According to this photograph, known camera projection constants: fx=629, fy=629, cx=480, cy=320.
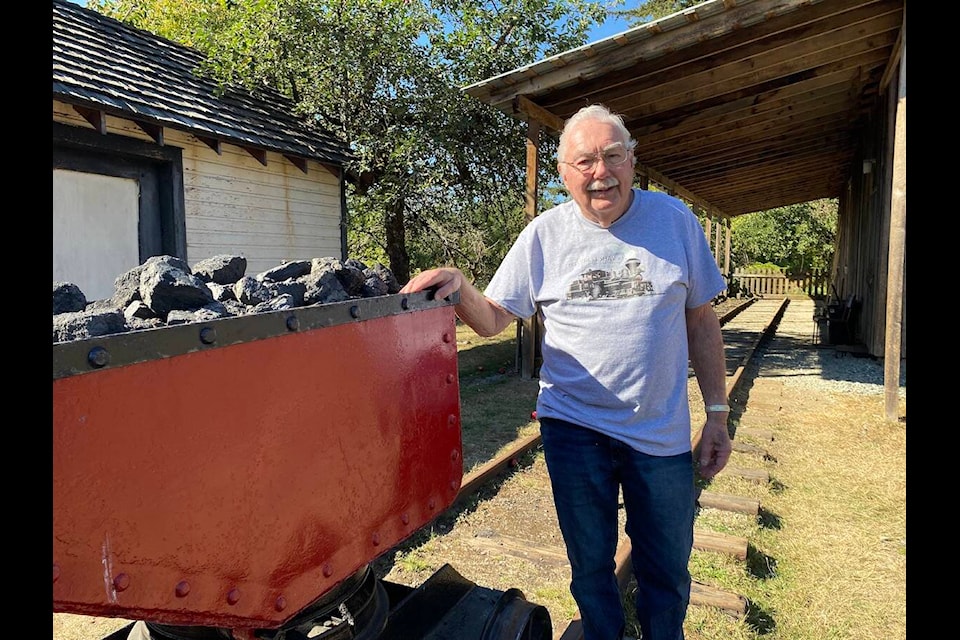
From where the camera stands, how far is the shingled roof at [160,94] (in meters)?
6.34

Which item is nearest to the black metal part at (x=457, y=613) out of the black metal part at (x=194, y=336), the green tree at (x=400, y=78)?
the black metal part at (x=194, y=336)

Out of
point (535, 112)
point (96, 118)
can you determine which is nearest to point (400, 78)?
point (535, 112)

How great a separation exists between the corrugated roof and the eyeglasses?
222 inches

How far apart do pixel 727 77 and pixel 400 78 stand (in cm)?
569

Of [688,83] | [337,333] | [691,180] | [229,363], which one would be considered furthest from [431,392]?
[691,180]

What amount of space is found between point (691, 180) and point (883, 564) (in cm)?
1496

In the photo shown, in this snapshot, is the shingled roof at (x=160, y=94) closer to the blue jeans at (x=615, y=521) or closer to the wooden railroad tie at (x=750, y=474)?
the blue jeans at (x=615, y=521)

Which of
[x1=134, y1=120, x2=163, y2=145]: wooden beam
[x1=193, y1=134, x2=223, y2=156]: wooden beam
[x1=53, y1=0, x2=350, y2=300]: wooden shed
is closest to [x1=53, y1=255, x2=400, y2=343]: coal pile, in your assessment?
[x1=53, y1=0, x2=350, y2=300]: wooden shed

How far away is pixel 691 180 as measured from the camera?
17109 mm

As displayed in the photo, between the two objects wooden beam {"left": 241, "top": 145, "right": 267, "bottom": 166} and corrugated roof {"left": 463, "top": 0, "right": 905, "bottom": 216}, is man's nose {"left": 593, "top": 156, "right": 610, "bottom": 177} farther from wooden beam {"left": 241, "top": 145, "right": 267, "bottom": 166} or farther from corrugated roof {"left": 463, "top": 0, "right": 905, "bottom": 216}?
wooden beam {"left": 241, "top": 145, "right": 267, "bottom": 166}

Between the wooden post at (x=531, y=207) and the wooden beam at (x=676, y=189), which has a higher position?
the wooden beam at (x=676, y=189)

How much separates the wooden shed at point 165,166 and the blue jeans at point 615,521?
5.06 meters

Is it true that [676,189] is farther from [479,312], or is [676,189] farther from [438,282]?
[438,282]
